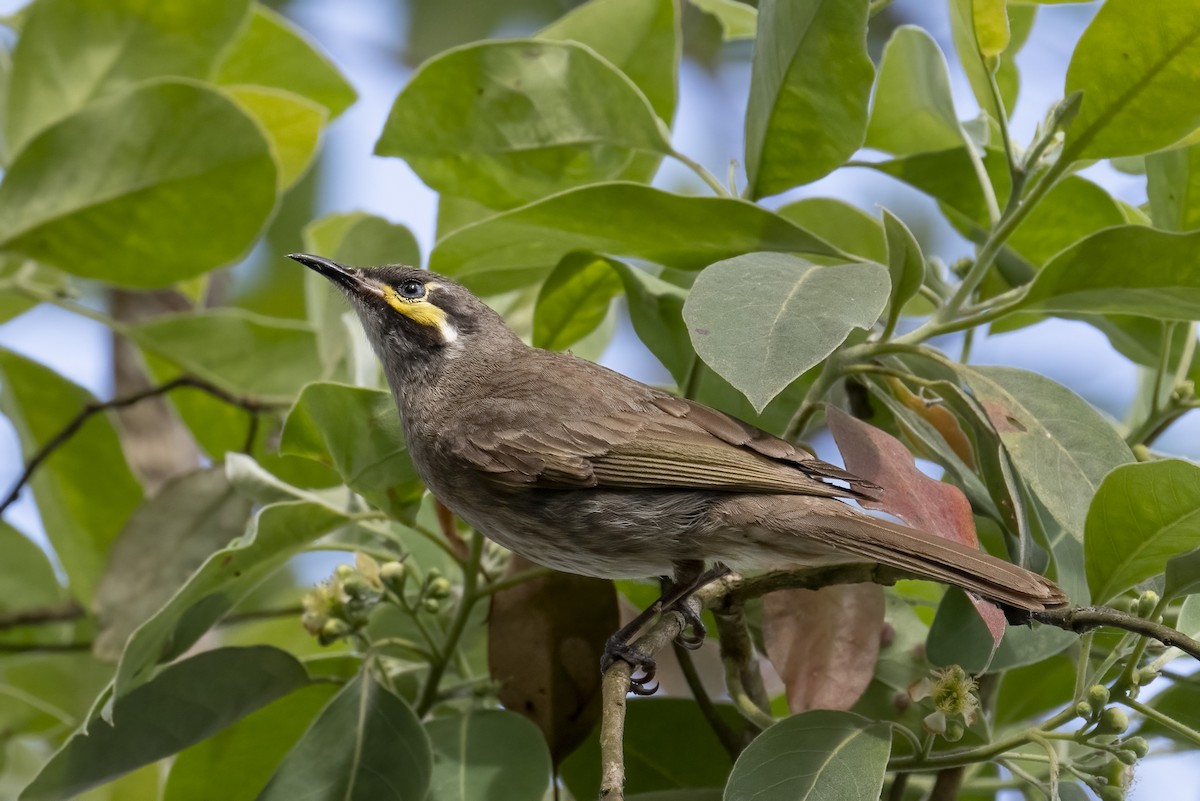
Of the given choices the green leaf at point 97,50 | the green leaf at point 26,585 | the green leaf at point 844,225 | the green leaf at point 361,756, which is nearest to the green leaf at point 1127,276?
the green leaf at point 844,225

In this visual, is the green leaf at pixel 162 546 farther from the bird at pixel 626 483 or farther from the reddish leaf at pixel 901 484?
the reddish leaf at pixel 901 484

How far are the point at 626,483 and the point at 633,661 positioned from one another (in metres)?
0.65

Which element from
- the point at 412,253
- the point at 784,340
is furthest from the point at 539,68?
the point at 784,340

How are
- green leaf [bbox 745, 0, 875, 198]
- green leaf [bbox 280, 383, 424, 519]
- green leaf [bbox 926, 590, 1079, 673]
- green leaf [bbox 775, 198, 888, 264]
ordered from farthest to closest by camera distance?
green leaf [bbox 775, 198, 888, 264], green leaf [bbox 280, 383, 424, 519], green leaf [bbox 745, 0, 875, 198], green leaf [bbox 926, 590, 1079, 673]

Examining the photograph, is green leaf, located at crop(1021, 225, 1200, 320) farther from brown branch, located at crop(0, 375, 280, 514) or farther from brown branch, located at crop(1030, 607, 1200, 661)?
brown branch, located at crop(0, 375, 280, 514)

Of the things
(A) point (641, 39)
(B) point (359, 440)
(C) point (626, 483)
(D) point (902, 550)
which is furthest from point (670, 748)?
(A) point (641, 39)

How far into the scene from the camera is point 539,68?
12.4ft

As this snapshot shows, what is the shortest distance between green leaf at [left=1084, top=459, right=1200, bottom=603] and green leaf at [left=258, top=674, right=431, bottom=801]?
166 cm

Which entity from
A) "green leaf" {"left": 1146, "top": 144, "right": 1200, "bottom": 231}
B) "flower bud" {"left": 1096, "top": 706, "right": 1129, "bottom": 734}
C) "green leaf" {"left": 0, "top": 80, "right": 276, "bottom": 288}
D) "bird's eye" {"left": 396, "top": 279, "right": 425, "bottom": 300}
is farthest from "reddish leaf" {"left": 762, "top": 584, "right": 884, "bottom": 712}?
"green leaf" {"left": 0, "top": 80, "right": 276, "bottom": 288}

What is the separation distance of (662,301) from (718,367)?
100cm

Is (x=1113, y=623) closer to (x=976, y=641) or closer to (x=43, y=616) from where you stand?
(x=976, y=641)

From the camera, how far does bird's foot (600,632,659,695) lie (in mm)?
3393

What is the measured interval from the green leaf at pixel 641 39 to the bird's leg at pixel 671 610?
5.03 feet

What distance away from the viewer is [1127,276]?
3.20m
